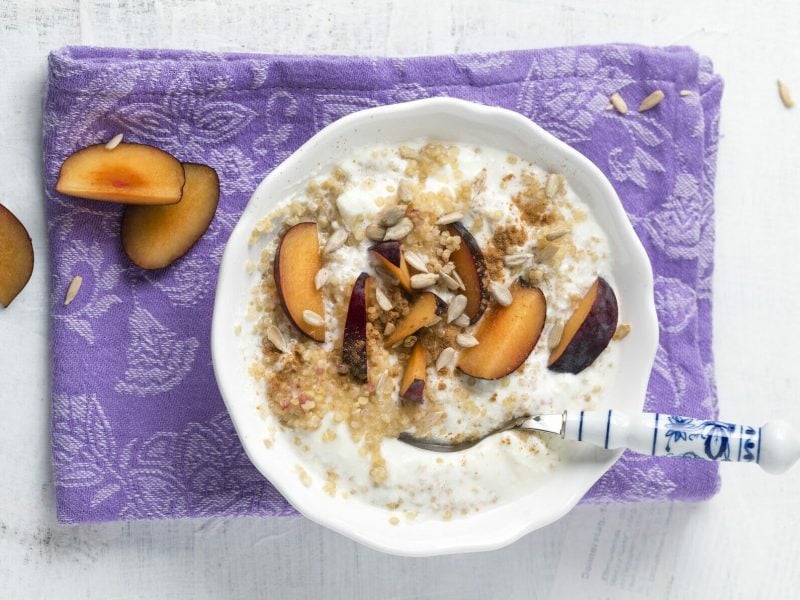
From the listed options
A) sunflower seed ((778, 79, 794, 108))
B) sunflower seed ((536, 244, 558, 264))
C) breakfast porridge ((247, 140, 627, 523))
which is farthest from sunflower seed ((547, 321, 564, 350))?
sunflower seed ((778, 79, 794, 108))

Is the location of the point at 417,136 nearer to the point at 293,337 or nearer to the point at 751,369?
the point at 293,337

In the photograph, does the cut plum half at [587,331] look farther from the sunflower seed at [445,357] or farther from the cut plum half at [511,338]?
the sunflower seed at [445,357]

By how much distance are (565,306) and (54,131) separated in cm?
93

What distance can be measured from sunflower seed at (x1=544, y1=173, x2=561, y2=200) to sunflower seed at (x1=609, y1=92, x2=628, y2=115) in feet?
0.96

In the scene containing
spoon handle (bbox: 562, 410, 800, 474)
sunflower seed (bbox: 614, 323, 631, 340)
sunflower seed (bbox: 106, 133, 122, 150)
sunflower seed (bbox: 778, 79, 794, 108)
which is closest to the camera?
spoon handle (bbox: 562, 410, 800, 474)

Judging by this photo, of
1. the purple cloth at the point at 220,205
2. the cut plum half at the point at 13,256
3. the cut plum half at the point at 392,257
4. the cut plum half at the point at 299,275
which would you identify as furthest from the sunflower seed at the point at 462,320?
the cut plum half at the point at 13,256

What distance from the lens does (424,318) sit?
54.9 inches

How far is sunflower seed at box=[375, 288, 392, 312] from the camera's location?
1.41m

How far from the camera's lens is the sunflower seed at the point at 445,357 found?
142cm

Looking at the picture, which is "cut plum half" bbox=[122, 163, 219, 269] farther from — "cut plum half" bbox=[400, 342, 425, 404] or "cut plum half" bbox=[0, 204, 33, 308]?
"cut plum half" bbox=[400, 342, 425, 404]

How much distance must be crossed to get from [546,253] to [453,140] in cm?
24

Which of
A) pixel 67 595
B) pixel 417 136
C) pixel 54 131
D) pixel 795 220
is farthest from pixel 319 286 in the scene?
pixel 795 220

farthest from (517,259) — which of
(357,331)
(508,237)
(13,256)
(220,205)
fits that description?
(13,256)

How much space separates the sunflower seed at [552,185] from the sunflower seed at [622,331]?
0.24 m
